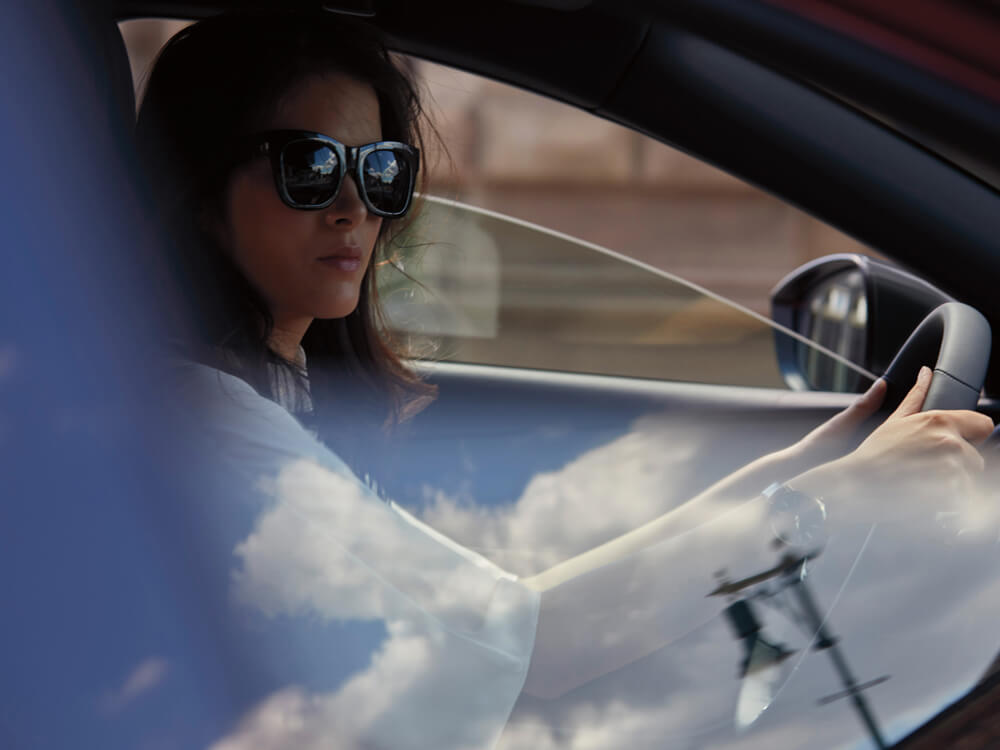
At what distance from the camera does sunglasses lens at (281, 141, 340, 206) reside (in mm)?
1031

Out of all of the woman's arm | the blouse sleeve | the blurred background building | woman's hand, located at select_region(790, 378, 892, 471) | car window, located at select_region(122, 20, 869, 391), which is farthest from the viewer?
the blurred background building

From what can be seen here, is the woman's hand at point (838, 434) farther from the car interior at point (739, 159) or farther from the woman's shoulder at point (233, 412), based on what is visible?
the woman's shoulder at point (233, 412)

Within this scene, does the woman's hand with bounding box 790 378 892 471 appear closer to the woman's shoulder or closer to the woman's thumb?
the woman's thumb

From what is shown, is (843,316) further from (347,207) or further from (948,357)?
(347,207)

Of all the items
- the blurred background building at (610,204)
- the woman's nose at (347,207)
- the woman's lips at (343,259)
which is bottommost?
the blurred background building at (610,204)

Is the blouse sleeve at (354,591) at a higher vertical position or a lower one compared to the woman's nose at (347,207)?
lower

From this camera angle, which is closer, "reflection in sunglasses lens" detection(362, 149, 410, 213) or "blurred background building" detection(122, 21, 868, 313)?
"reflection in sunglasses lens" detection(362, 149, 410, 213)

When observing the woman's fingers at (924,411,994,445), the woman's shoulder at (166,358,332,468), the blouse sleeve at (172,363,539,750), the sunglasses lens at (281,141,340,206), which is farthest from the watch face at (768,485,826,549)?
the sunglasses lens at (281,141,340,206)

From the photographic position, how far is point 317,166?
1.04 m

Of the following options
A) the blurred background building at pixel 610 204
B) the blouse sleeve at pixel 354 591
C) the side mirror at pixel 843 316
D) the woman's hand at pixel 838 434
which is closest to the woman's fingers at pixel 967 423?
the woman's hand at pixel 838 434

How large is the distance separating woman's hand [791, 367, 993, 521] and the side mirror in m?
0.38

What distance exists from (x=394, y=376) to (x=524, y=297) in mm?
877

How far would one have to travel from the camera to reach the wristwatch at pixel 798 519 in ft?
3.21

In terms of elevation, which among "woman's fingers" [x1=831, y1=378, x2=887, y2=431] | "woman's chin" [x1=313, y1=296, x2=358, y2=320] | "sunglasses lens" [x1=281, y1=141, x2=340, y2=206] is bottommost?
"woman's fingers" [x1=831, y1=378, x2=887, y2=431]
